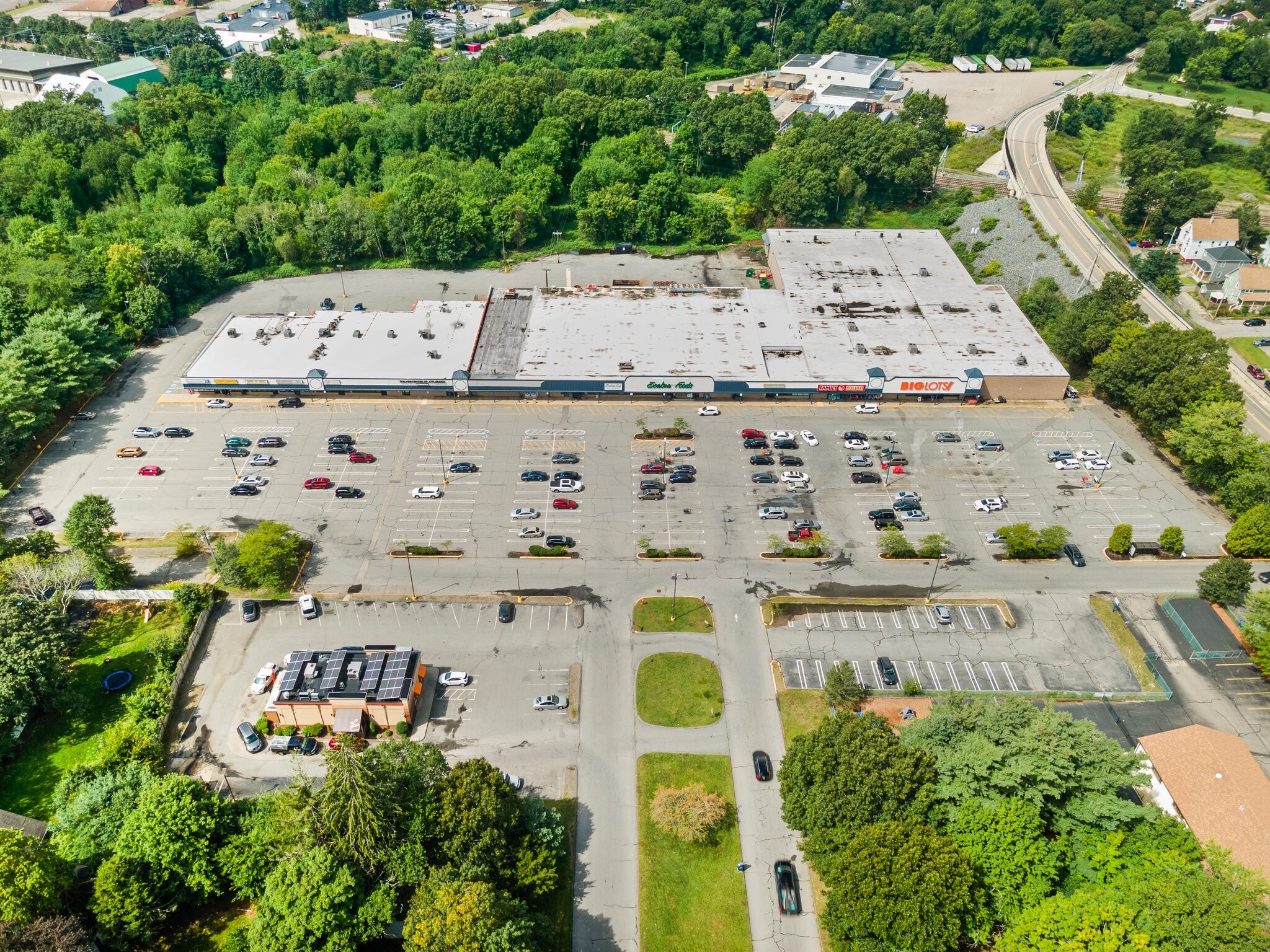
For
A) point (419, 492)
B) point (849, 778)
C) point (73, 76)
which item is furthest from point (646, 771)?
point (73, 76)

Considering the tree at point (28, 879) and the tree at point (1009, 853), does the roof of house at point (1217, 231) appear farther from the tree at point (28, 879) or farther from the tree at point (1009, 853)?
the tree at point (28, 879)

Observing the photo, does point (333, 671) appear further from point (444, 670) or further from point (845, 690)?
point (845, 690)

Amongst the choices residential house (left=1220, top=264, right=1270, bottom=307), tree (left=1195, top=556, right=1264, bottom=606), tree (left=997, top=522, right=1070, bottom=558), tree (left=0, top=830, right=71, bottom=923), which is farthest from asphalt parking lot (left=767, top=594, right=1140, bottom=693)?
residential house (left=1220, top=264, right=1270, bottom=307)

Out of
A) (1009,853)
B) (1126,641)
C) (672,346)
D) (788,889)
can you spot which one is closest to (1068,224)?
(672,346)

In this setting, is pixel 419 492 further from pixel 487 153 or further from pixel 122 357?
pixel 487 153

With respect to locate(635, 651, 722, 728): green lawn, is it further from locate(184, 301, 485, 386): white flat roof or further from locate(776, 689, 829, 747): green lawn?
locate(184, 301, 485, 386): white flat roof
